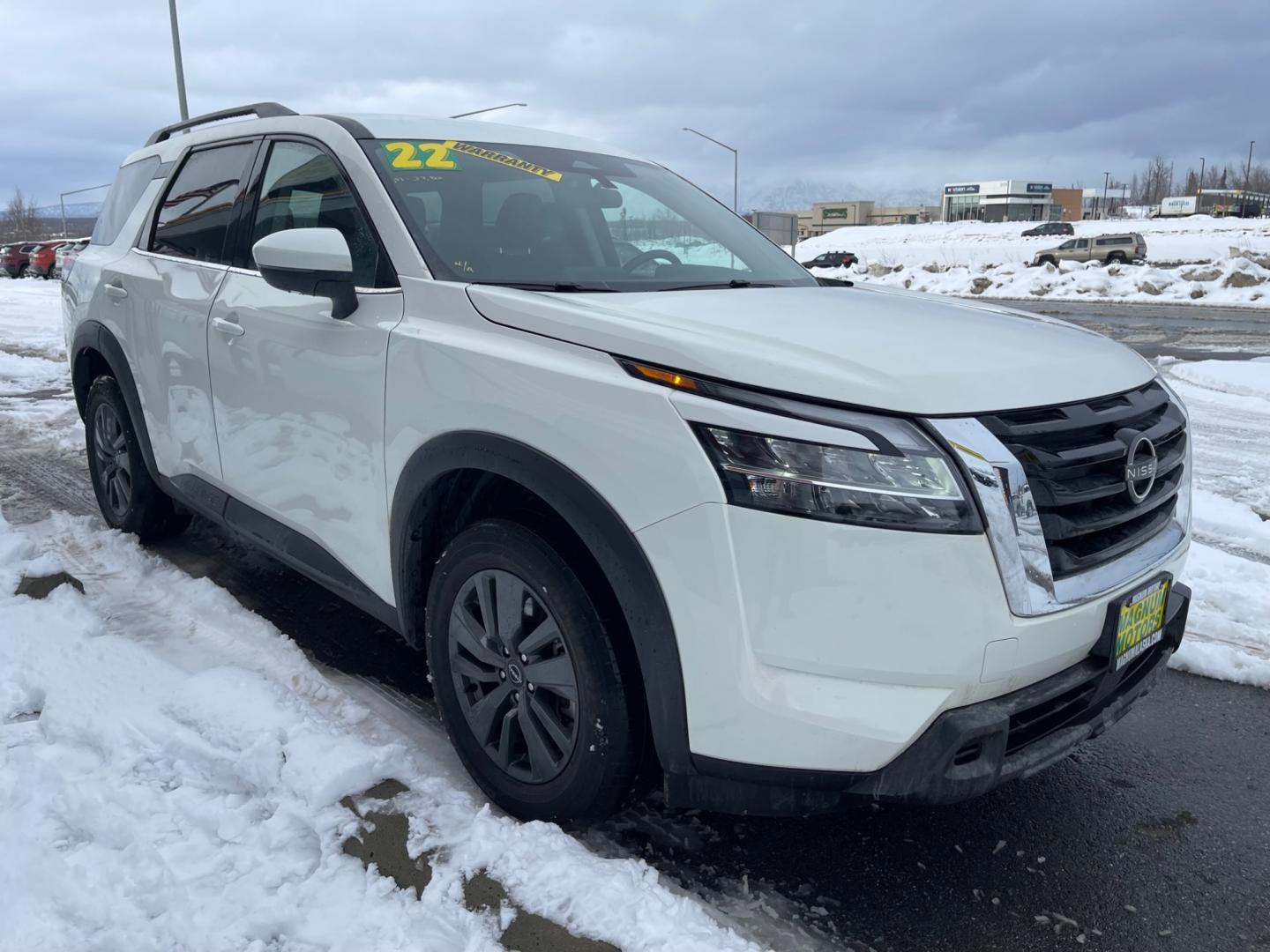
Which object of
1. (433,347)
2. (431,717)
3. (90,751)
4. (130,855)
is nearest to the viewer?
(130,855)

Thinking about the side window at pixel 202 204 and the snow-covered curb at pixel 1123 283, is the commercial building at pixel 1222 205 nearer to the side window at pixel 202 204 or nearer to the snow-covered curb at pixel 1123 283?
the snow-covered curb at pixel 1123 283

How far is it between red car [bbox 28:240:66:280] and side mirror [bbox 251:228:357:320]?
33.5 m

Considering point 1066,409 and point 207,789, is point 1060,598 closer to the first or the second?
point 1066,409

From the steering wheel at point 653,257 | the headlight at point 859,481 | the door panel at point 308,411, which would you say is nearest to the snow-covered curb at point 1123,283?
the steering wheel at point 653,257

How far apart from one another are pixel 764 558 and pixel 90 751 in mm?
2064

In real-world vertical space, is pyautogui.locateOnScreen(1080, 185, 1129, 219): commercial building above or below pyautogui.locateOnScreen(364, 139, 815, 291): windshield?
above

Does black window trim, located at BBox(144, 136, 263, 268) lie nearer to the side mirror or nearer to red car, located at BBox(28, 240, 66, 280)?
the side mirror

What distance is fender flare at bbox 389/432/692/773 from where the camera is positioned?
211cm

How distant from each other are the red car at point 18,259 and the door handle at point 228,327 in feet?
113

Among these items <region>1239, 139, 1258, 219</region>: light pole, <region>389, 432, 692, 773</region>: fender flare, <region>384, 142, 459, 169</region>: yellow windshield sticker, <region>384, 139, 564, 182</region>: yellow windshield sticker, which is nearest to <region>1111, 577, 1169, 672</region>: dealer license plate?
<region>389, 432, 692, 773</region>: fender flare

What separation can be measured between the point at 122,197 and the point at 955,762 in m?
4.75

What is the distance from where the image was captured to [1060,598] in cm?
209

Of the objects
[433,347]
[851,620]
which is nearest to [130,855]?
[433,347]

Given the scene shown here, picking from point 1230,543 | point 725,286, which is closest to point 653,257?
point 725,286
